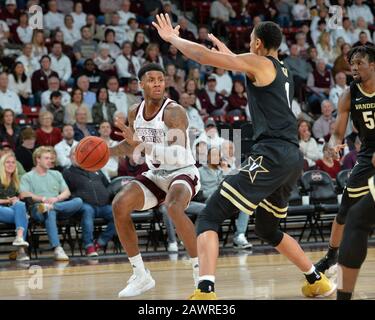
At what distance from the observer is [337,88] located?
56.5ft

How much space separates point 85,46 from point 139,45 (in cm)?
110

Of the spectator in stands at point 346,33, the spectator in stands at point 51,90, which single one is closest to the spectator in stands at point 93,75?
the spectator in stands at point 51,90

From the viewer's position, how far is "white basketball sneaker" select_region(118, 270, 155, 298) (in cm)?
726

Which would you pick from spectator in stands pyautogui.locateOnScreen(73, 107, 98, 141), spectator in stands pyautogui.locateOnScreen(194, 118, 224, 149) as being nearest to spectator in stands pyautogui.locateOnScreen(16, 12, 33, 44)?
spectator in stands pyautogui.locateOnScreen(73, 107, 98, 141)

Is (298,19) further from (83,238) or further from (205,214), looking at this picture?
(205,214)

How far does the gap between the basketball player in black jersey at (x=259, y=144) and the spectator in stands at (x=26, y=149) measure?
21.7ft

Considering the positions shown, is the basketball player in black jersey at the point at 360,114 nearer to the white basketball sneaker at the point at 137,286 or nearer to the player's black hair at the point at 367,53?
the player's black hair at the point at 367,53

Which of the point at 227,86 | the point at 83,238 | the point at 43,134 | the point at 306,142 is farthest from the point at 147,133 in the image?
the point at 227,86

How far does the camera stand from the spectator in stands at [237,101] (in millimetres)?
15922

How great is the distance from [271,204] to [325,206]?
6759 millimetres

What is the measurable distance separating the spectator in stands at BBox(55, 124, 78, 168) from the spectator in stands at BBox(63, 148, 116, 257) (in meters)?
0.52

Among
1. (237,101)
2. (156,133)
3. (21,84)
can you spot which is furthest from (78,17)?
(156,133)

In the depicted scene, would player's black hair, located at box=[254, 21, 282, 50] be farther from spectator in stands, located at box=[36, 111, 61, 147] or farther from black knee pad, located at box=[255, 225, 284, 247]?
spectator in stands, located at box=[36, 111, 61, 147]

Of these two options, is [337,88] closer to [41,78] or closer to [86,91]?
[86,91]
